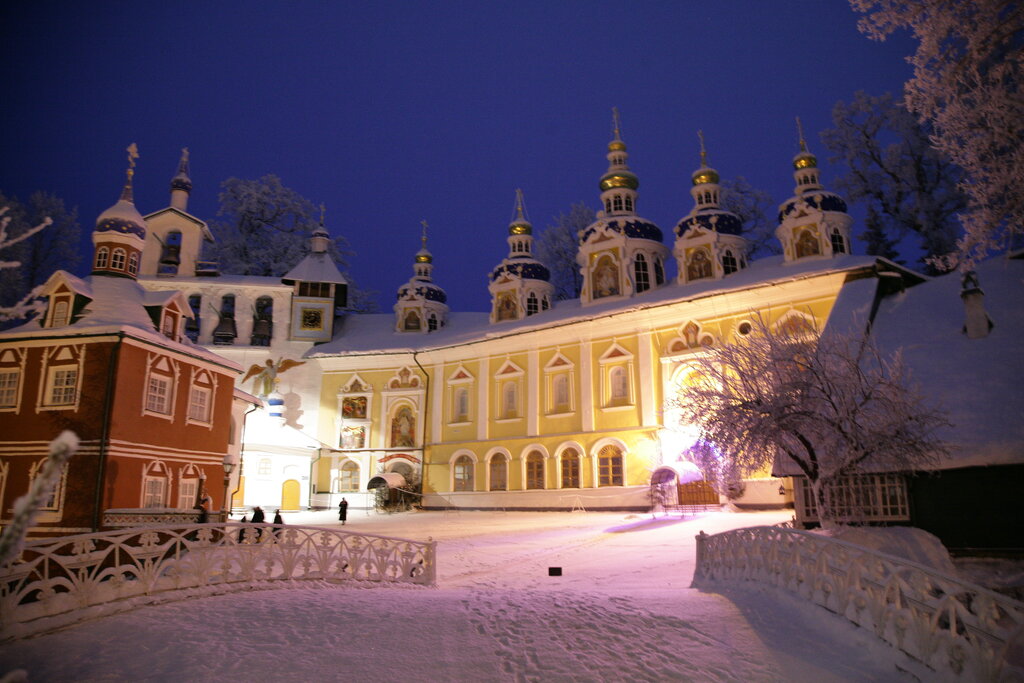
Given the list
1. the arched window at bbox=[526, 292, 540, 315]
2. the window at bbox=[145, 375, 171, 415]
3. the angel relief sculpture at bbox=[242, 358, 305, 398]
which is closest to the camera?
the window at bbox=[145, 375, 171, 415]

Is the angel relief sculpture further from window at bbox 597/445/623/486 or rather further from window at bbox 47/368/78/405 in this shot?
window at bbox 47/368/78/405

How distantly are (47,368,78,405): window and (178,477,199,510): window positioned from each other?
12.3ft

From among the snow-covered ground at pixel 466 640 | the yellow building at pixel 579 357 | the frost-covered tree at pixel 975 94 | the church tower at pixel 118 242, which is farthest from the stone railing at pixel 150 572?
the yellow building at pixel 579 357

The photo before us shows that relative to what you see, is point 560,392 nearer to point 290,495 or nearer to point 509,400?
point 509,400

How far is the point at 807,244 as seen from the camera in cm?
2945

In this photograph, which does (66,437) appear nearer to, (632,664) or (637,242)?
(632,664)

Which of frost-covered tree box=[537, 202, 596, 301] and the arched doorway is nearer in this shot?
the arched doorway

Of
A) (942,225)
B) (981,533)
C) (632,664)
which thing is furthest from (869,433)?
(942,225)

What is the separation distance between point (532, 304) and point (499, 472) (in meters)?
9.53

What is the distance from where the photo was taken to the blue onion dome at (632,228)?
34031 mm

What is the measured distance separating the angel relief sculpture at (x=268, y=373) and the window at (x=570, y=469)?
16860mm

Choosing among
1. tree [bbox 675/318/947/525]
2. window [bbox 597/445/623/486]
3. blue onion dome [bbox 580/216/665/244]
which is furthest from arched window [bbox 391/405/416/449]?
tree [bbox 675/318/947/525]

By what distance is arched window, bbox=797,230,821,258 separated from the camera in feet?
95.8

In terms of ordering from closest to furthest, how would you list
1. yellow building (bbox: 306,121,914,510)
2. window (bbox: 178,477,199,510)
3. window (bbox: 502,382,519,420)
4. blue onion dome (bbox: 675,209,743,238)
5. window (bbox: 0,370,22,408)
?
window (bbox: 0,370,22,408) → window (bbox: 178,477,199,510) → yellow building (bbox: 306,121,914,510) → blue onion dome (bbox: 675,209,743,238) → window (bbox: 502,382,519,420)
